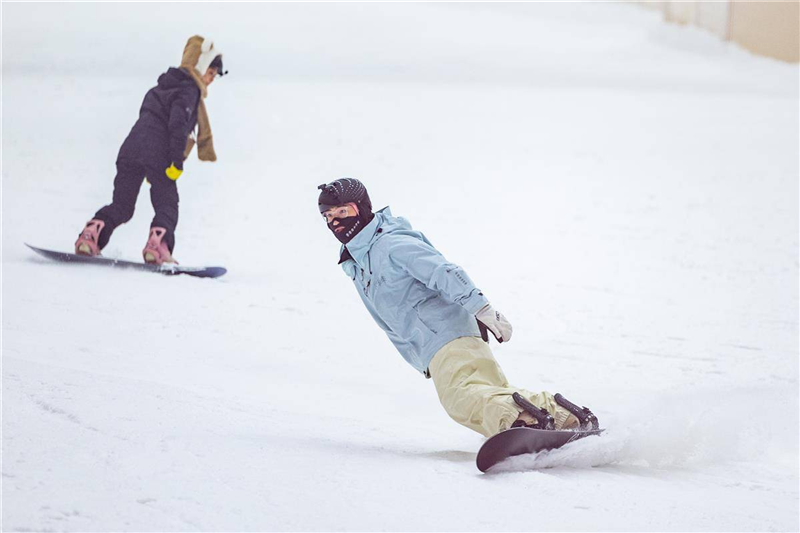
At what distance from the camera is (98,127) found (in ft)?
30.1

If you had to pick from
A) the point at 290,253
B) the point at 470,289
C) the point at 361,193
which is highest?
the point at 361,193

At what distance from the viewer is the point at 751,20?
1545 centimetres

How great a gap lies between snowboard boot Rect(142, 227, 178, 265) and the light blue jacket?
2.60m

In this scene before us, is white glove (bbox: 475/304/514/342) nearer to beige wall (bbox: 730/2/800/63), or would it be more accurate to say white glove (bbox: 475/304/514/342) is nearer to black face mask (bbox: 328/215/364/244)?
black face mask (bbox: 328/215/364/244)

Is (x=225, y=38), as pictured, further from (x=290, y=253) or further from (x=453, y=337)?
(x=453, y=337)

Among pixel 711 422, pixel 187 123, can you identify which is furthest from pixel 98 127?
pixel 711 422

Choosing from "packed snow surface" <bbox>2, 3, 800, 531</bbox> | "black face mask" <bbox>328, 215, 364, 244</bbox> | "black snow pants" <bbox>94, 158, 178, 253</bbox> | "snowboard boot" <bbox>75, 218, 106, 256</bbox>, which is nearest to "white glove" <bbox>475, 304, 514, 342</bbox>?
"packed snow surface" <bbox>2, 3, 800, 531</bbox>

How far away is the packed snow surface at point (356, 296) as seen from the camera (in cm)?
234

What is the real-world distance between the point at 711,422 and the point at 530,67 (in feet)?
35.5

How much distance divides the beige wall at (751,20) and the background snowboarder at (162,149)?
11595 millimetres

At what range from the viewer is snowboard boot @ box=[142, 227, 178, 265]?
5199 millimetres

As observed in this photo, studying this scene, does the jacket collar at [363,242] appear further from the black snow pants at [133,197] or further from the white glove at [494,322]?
the black snow pants at [133,197]

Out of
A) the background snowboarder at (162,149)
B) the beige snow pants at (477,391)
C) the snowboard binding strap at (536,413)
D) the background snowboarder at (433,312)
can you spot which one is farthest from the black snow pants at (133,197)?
the snowboard binding strap at (536,413)

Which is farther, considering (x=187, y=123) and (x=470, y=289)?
(x=187, y=123)
